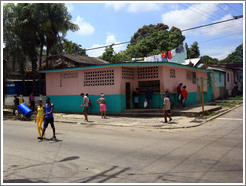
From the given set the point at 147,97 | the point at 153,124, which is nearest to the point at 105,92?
the point at 147,97

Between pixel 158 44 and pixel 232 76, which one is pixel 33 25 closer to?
pixel 158 44

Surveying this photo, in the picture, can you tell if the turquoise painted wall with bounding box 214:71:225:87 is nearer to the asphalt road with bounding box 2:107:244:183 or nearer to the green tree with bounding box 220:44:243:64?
the asphalt road with bounding box 2:107:244:183

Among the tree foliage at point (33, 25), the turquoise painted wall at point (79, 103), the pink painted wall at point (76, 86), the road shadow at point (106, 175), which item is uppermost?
the tree foliage at point (33, 25)

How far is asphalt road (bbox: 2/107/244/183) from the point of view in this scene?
514cm

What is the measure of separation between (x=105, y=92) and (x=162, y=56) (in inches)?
304

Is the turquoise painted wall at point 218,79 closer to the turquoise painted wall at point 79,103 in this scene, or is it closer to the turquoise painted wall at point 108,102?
the turquoise painted wall at point 108,102

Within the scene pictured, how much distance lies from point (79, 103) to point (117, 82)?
395 cm

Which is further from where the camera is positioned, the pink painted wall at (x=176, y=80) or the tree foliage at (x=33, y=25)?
the tree foliage at (x=33, y=25)

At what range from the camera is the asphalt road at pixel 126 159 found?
16.9 ft

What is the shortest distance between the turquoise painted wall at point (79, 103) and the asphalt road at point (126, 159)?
7556 mm

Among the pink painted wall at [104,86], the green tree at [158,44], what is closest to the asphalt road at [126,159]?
the pink painted wall at [104,86]

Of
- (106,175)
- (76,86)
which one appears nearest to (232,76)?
(76,86)

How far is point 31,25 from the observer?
80.1 feet

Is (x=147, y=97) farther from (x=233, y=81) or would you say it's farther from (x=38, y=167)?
(x=233, y=81)
